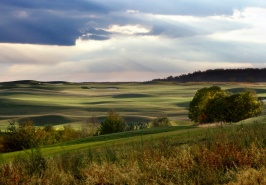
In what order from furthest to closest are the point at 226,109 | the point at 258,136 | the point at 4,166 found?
the point at 226,109 < the point at 258,136 < the point at 4,166

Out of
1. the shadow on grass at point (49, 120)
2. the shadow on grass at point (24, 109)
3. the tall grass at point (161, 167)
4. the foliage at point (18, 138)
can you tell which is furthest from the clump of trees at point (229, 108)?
the shadow on grass at point (24, 109)

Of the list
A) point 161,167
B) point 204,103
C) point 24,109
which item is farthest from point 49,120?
point 161,167

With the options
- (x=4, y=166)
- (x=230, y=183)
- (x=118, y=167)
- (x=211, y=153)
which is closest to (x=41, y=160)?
(x=4, y=166)

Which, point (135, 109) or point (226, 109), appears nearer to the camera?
point (226, 109)

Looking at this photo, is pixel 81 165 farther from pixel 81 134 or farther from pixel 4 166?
pixel 81 134

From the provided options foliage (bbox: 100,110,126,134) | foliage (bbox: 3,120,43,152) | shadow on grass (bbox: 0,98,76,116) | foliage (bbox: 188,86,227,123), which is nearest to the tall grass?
foliage (bbox: 3,120,43,152)

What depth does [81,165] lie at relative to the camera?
17.9 meters

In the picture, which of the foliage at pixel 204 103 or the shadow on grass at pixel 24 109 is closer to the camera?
the foliage at pixel 204 103

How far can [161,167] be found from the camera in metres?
16.0

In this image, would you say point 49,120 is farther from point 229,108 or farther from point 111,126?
point 229,108

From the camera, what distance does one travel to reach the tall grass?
588 inches

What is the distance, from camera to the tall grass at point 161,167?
49.0 feet

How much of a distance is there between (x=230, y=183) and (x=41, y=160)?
25.2ft

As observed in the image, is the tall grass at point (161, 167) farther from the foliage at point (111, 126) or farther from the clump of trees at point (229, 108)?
the foliage at point (111, 126)
